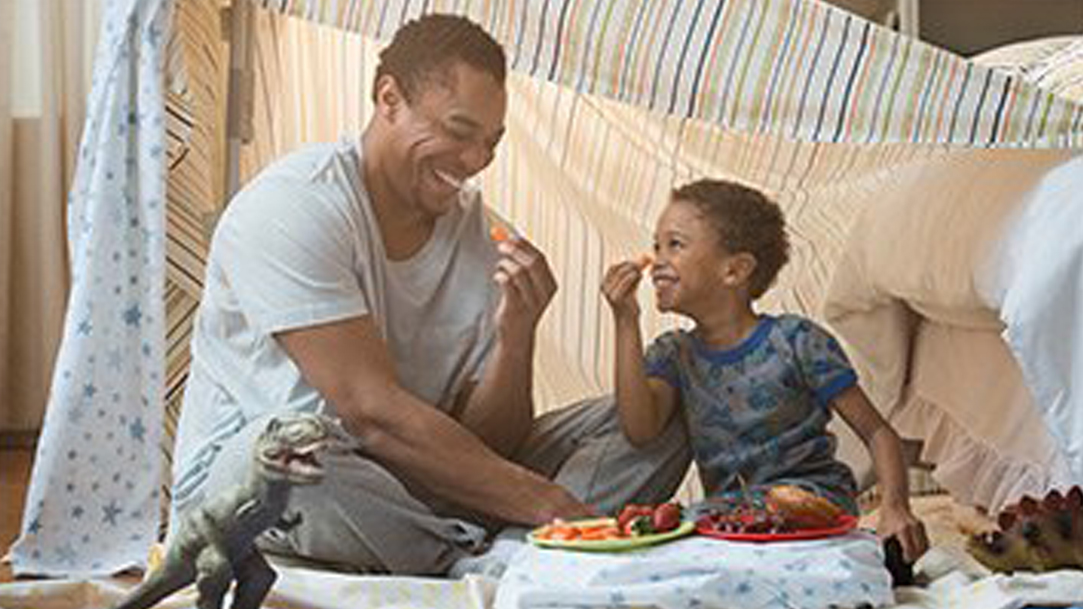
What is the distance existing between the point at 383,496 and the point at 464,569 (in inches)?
3.7

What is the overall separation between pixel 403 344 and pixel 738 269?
309mm

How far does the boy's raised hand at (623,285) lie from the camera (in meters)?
1.70

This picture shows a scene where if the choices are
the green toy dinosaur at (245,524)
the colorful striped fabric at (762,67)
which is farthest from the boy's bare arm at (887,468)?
the green toy dinosaur at (245,524)

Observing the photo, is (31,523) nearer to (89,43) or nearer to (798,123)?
(798,123)

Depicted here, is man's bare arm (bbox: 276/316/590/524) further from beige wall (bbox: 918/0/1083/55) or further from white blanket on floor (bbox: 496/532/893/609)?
beige wall (bbox: 918/0/1083/55)

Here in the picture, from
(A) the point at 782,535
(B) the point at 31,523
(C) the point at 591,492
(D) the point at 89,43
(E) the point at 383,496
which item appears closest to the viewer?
(A) the point at 782,535

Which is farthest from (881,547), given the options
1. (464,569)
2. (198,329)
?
(198,329)

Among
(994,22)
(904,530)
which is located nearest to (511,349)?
(904,530)

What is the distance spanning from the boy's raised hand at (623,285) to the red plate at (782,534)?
25cm

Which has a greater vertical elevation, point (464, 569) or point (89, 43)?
point (89, 43)

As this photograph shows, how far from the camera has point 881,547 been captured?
5.06 feet

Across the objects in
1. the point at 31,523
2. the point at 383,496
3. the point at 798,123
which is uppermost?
the point at 798,123

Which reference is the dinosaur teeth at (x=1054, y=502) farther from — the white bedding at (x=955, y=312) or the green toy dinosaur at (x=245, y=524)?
the green toy dinosaur at (x=245, y=524)

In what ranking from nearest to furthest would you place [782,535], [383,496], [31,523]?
[782,535], [383,496], [31,523]
